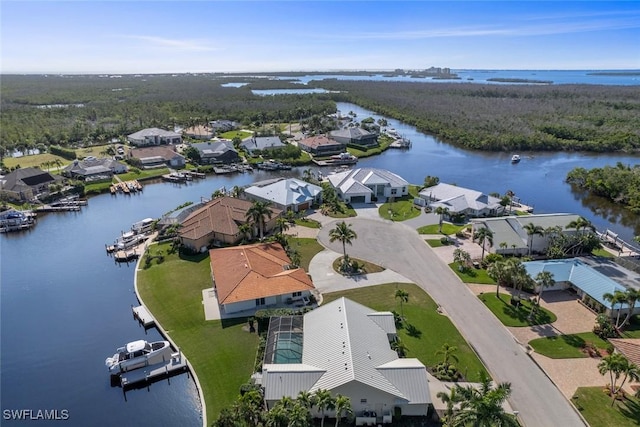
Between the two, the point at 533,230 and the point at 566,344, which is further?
the point at 533,230

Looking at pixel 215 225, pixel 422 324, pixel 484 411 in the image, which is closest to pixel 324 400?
pixel 484 411

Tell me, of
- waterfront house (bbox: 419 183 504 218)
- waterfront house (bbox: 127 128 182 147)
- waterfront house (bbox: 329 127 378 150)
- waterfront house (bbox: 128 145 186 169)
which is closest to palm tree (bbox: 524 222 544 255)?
waterfront house (bbox: 419 183 504 218)

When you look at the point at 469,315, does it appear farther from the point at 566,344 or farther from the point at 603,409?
the point at 603,409

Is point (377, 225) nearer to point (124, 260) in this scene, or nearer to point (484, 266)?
point (484, 266)

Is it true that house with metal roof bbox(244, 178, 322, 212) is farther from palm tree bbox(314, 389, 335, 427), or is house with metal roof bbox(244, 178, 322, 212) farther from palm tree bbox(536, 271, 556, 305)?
palm tree bbox(314, 389, 335, 427)

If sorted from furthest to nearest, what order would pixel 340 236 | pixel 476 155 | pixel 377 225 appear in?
pixel 476 155
pixel 377 225
pixel 340 236

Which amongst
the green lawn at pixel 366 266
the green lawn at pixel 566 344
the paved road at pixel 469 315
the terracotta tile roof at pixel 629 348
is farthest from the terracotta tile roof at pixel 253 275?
the terracotta tile roof at pixel 629 348

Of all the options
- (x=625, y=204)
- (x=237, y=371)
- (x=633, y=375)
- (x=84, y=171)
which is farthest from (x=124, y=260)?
(x=625, y=204)
